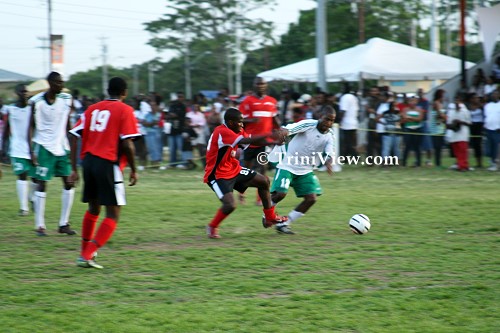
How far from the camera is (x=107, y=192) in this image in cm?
786

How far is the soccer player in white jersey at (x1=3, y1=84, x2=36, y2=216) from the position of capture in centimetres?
1176

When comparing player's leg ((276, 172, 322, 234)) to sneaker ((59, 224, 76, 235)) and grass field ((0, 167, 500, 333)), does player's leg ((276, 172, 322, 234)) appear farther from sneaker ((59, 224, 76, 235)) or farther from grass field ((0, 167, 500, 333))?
sneaker ((59, 224, 76, 235))

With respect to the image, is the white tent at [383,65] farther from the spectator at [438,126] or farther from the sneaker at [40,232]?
the sneaker at [40,232]

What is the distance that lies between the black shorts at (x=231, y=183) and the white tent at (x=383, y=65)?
53.3 feet

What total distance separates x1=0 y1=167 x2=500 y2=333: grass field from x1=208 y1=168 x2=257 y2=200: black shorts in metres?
0.62

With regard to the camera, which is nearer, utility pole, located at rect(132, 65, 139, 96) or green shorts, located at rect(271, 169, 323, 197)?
green shorts, located at rect(271, 169, 323, 197)

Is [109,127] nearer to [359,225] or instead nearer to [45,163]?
[45,163]

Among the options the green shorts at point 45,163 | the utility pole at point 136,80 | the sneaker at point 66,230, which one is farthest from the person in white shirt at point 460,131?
the utility pole at point 136,80

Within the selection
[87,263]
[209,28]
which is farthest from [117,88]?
[209,28]

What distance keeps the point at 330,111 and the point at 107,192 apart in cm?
373

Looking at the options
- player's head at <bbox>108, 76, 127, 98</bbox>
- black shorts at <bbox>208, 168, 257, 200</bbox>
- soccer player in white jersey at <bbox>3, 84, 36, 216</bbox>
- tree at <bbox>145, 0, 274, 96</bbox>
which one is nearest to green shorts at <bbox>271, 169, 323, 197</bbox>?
black shorts at <bbox>208, 168, 257, 200</bbox>

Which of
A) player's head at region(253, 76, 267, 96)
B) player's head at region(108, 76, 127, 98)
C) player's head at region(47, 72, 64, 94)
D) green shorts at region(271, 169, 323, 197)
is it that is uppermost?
player's head at region(253, 76, 267, 96)

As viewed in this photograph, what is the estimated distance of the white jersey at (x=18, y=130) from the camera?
38.5ft

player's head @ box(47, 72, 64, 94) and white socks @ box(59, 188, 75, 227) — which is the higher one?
player's head @ box(47, 72, 64, 94)
